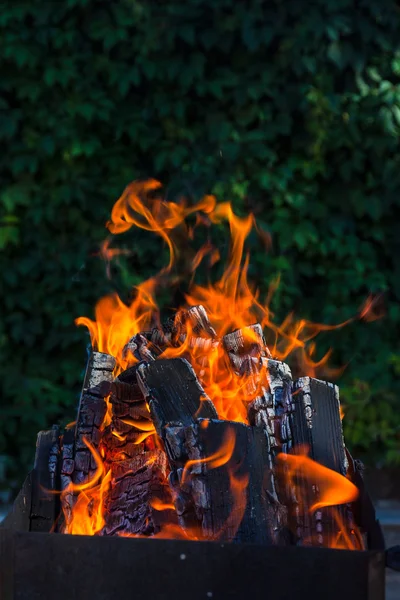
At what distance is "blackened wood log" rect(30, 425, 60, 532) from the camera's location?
8.45ft

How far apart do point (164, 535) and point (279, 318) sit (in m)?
2.53

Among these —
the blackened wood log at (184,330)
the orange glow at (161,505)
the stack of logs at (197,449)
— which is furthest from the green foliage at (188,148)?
the orange glow at (161,505)

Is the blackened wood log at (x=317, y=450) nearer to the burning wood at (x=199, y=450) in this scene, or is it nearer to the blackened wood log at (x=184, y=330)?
the burning wood at (x=199, y=450)

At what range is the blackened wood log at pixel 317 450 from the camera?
7.86 feet

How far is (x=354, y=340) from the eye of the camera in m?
4.87

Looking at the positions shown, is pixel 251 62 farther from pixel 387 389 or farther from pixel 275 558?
pixel 275 558

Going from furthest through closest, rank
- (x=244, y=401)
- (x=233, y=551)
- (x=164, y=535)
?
(x=244, y=401) < (x=164, y=535) < (x=233, y=551)

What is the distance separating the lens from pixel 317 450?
8.11 ft

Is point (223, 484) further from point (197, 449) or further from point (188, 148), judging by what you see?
point (188, 148)

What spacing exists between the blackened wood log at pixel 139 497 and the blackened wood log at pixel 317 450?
316 millimetres

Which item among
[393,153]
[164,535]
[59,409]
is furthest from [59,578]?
[393,153]

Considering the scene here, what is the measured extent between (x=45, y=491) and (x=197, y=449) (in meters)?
0.54

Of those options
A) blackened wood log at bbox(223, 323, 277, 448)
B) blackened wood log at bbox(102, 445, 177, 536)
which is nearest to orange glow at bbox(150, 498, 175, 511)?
blackened wood log at bbox(102, 445, 177, 536)

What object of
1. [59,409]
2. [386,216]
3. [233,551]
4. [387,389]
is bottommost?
[59,409]
